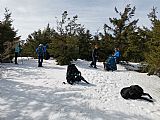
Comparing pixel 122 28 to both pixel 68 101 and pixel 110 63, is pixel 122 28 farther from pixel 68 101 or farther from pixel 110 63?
pixel 68 101

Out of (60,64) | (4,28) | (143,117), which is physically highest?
(4,28)

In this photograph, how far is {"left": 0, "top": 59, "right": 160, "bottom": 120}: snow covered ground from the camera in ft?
32.2

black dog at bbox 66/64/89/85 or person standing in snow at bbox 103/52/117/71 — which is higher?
person standing in snow at bbox 103/52/117/71

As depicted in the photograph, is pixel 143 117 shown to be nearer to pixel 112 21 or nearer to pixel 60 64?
pixel 60 64

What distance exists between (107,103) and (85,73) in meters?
6.84

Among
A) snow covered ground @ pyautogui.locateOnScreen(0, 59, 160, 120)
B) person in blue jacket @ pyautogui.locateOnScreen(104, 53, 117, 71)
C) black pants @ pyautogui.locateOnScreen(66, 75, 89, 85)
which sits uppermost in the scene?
person in blue jacket @ pyautogui.locateOnScreen(104, 53, 117, 71)

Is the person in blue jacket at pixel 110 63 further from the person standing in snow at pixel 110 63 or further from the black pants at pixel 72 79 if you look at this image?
the black pants at pixel 72 79

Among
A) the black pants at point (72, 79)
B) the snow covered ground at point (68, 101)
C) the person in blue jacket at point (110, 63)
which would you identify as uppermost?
the person in blue jacket at point (110, 63)

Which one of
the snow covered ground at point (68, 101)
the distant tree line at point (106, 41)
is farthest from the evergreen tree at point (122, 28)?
the snow covered ground at point (68, 101)

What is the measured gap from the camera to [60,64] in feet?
75.1

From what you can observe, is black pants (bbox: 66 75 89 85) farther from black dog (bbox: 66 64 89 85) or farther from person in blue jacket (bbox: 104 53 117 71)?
person in blue jacket (bbox: 104 53 117 71)

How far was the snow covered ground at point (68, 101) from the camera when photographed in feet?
32.2

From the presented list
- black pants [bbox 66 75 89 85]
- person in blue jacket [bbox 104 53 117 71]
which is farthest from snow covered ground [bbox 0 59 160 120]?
person in blue jacket [bbox 104 53 117 71]

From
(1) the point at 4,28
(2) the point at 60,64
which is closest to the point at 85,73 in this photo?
(2) the point at 60,64
